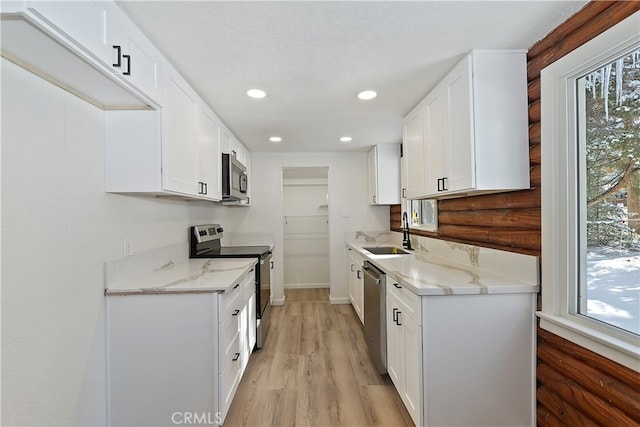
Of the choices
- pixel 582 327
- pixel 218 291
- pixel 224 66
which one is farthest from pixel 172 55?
pixel 582 327

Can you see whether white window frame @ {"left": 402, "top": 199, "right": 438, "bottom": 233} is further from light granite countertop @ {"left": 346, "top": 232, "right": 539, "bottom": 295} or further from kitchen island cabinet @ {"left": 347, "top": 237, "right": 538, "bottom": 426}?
kitchen island cabinet @ {"left": 347, "top": 237, "right": 538, "bottom": 426}

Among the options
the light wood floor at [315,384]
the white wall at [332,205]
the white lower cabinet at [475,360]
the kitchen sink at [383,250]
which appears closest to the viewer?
the white lower cabinet at [475,360]

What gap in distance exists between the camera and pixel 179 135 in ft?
6.11

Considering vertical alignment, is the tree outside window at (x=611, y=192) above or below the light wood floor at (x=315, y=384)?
above

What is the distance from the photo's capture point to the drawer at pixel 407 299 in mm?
1627

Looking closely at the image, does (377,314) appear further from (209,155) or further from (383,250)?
(209,155)

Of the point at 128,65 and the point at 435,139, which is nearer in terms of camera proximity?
the point at 128,65

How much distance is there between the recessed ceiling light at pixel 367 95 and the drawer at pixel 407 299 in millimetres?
1388

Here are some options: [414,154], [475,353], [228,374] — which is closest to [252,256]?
[228,374]

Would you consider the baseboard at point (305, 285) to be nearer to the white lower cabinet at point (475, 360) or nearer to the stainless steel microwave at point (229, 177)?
the stainless steel microwave at point (229, 177)

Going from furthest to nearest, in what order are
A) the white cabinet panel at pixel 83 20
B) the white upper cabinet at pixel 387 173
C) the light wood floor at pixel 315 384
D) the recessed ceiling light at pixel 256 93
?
the white upper cabinet at pixel 387 173
the recessed ceiling light at pixel 256 93
the light wood floor at pixel 315 384
the white cabinet panel at pixel 83 20

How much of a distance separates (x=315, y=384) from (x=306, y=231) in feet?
11.2

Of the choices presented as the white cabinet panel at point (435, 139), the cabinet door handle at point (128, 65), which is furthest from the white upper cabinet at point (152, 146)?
the white cabinet panel at point (435, 139)

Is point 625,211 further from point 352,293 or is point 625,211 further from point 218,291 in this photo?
point 352,293
